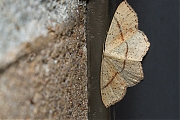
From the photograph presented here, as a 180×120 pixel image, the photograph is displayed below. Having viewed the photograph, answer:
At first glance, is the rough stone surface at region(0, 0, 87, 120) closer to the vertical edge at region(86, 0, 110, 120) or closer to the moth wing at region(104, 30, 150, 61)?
the vertical edge at region(86, 0, 110, 120)

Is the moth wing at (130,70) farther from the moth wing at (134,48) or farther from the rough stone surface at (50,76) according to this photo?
the rough stone surface at (50,76)

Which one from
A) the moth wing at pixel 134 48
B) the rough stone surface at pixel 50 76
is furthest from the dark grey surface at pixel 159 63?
the rough stone surface at pixel 50 76

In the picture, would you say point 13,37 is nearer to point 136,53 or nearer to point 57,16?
point 57,16

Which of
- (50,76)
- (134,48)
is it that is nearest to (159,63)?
(134,48)

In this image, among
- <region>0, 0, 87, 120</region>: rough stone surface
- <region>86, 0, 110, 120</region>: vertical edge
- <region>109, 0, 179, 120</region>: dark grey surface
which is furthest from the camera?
<region>86, 0, 110, 120</region>: vertical edge

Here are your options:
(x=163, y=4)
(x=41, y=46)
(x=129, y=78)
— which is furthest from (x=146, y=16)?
(x=41, y=46)

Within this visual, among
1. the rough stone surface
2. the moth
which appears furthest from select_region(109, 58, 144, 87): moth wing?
the rough stone surface

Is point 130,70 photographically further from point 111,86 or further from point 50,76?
point 50,76
